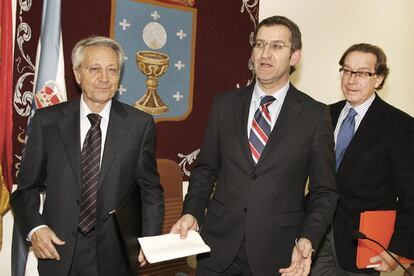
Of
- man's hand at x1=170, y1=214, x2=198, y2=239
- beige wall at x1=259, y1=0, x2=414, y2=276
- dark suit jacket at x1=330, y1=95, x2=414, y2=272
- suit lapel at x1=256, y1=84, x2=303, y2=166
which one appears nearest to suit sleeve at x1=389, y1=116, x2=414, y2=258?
dark suit jacket at x1=330, y1=95, x2=414, y2=272

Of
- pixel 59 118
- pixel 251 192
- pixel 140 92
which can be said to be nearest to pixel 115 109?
pixel 59 118

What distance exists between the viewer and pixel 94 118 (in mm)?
2113

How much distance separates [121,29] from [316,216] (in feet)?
6.75

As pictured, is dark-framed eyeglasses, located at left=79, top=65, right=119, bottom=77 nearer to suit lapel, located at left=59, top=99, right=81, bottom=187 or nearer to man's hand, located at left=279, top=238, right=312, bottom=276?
suit lapel, located at left=59, top=99, right=81, bottom=187

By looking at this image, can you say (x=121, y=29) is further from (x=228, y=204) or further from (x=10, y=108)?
(x=228, y=204)

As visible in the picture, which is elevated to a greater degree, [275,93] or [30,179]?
[275,93]

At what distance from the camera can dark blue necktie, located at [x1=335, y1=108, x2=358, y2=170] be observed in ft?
8.00

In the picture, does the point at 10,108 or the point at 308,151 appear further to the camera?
the point at 10,108

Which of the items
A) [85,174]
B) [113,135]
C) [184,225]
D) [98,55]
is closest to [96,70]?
[98,55]

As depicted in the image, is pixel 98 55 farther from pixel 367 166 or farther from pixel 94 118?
pixel 367 166

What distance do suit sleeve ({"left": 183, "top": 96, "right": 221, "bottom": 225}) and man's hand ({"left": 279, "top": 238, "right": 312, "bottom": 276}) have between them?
1.54ft

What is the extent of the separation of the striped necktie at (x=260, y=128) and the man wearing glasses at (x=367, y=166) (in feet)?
2.08

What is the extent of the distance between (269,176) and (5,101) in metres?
1.70

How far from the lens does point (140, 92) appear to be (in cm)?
339
